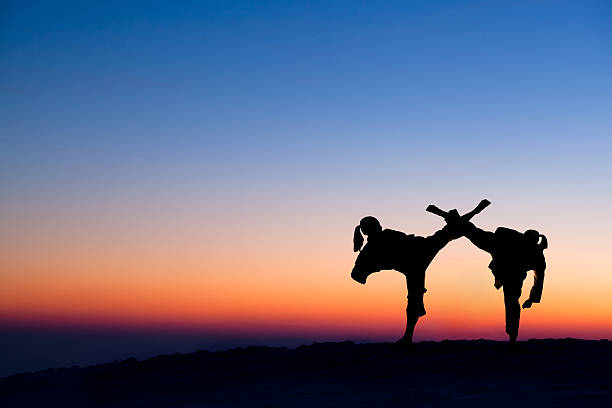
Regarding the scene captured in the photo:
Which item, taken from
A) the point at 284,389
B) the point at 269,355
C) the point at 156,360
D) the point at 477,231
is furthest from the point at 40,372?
the point at 477,231

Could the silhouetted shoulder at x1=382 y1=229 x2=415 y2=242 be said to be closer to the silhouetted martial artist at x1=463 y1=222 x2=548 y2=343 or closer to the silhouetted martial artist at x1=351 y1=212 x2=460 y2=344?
the silhouetted martial artist at x1=351 y1=212 x2=460 y2=344

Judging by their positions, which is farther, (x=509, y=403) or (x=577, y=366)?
(x=577, y=366)

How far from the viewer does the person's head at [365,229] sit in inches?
760

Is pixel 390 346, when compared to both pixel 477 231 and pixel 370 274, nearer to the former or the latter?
pixel 370 274

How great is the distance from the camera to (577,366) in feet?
51.9

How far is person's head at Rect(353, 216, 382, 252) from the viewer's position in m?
19.3

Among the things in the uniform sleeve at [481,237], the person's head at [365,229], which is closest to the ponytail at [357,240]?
the person's head at [365,229]

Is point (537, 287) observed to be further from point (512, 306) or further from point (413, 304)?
point (413, 304)

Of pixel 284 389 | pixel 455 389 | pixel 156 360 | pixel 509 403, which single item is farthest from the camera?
pixel 156 360

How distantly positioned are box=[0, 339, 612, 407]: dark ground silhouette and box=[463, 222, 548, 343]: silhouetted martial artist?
0.96m

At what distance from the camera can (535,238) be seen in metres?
18.5

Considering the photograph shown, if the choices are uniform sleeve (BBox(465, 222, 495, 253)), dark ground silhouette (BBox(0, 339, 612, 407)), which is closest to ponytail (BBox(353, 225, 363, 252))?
dark ground silhouette (BBox(0, 339, 612, 407))

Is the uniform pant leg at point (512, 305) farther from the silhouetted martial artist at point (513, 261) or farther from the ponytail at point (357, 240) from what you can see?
the ponytail at point (357, 240)

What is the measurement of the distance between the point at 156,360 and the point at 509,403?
10.3 metres
